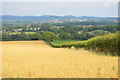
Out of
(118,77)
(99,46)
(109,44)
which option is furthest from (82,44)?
(118,77)

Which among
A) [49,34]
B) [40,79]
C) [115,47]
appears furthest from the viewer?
[49,34]

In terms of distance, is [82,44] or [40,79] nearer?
[40,79]

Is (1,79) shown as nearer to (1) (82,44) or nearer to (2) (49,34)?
(1) (82,44)

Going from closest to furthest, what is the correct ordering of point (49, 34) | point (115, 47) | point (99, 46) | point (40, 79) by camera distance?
point (40, 79) → point (115, 47) → point (99, 46) → point (49, 34)

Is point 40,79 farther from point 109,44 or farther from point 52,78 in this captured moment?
point 109,44

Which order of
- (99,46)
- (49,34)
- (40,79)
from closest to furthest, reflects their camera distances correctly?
(40,79) < (99,46) < (49,34)

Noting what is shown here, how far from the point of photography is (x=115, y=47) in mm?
21188

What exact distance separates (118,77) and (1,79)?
366 cm

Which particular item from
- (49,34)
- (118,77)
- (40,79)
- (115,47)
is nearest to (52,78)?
(40,79)

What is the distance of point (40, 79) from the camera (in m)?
7.07

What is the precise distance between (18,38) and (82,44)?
93.0 metres

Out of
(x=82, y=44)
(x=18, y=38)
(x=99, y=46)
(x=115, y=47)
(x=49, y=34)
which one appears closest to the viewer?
(x=115, y=47)

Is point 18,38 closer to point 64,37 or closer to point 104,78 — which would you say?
point 64,37

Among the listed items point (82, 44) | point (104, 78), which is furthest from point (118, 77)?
point (82, 44)
